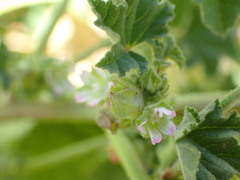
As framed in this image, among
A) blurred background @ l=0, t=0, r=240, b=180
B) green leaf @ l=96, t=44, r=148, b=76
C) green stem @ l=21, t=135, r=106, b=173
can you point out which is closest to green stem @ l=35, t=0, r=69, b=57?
blurred background @ l=0, t=0, r=240, b=180

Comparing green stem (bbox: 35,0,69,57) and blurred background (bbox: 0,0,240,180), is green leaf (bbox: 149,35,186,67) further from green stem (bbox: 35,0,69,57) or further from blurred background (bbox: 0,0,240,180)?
green stem (bbox: 35,0,69,57)

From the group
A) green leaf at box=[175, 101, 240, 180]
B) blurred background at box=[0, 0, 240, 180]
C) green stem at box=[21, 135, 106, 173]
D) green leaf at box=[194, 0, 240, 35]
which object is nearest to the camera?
green leaf at box=[175, 101, 240, 180]

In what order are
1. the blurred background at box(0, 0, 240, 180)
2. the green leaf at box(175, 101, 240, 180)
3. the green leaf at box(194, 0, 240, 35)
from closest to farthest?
the green leaf at box(175, 101, 240, 180) < the green leaf at box(194, 0, 240, 35) < the blurred background at box(0, 0, 240, 180)

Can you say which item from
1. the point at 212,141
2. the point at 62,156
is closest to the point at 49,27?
the point at 62,156

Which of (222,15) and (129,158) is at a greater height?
(222,15)

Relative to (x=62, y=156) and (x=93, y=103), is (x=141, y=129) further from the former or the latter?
(x=62, y=156)
